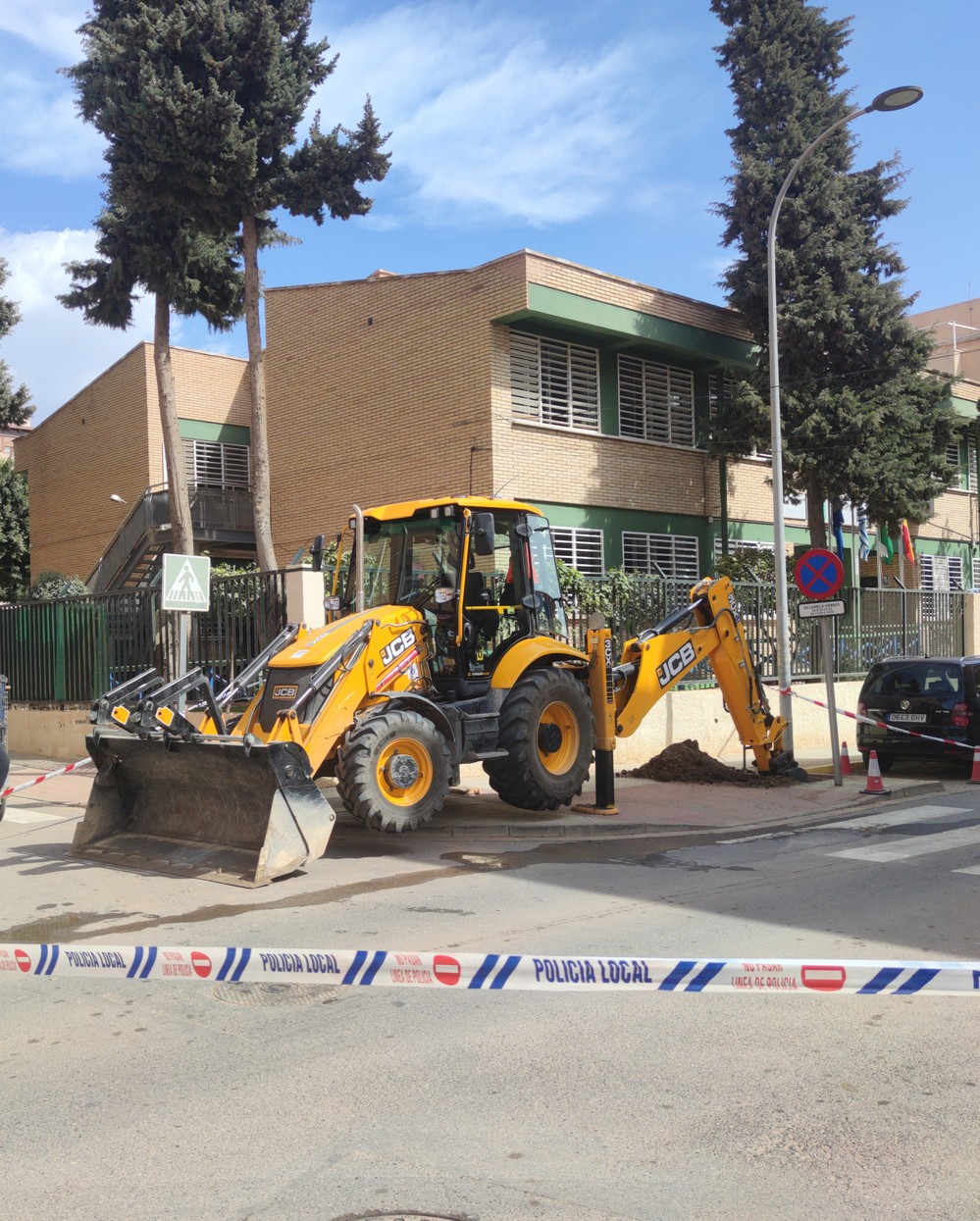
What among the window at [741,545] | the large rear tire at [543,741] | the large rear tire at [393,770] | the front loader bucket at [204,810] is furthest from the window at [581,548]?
the front loader bucket at [204,810]

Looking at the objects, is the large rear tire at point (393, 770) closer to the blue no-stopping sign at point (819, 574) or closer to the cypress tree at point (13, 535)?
the blue no-stopping sign at point (819, 574)

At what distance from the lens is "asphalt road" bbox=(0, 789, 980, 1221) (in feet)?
11.8

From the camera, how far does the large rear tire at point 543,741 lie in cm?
1069

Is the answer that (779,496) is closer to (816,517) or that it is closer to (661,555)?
(661,555)

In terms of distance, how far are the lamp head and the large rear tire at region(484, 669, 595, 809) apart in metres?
8.20

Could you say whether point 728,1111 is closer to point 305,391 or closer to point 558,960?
point 558,960

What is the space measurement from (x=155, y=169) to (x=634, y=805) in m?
13.5

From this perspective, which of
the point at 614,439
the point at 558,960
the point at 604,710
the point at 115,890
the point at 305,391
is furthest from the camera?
the point at 305,391

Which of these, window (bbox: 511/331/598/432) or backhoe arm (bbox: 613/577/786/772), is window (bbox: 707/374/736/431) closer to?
window (bbox: 511/331/598/432)

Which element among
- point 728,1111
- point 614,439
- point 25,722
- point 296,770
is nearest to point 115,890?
point 296,770

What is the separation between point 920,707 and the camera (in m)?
15.3

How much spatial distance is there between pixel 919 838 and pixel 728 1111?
23.7ft

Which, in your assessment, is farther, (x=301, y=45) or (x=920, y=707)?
(x=301, y=45)

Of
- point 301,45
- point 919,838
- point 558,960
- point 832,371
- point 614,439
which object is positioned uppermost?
point 301,45
